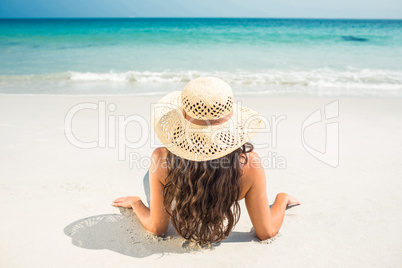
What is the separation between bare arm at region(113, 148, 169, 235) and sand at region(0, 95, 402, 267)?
9 centimetres

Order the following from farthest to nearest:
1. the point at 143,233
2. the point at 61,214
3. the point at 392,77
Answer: the point at 392,77
the point at 61,214
the point at 143,233

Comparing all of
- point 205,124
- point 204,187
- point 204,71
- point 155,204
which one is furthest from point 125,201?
point 204,71

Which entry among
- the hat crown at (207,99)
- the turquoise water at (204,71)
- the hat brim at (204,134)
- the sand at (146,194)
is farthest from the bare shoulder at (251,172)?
the turquoise water at (204,71)

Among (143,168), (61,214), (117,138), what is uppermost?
(117,138)

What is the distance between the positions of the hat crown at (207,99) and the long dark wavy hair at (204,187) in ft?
1.02

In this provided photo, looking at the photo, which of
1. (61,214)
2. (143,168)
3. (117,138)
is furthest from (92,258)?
(117,138)

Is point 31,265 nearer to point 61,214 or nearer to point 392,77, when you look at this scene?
point 61,214

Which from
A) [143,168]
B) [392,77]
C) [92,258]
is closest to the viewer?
[92,258]

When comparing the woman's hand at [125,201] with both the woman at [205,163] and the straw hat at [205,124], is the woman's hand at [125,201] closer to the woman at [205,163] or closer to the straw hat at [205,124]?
the woman at [205,163]

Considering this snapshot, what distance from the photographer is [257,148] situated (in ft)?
12.3

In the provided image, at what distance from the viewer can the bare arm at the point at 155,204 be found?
192 cm

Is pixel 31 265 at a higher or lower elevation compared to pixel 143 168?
lower

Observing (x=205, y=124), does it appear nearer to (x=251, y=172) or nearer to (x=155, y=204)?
(x=251, y=172)

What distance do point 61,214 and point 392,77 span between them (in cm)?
895
